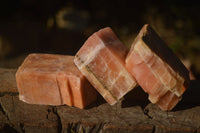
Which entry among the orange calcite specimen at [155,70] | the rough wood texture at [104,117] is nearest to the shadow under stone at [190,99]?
the rough wood texture at [104,117]

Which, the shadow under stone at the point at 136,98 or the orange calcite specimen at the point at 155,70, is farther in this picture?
the shadow under stone at the point at 136,98

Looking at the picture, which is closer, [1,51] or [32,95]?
[32,95]

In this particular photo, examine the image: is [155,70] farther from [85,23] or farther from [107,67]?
[85,23]

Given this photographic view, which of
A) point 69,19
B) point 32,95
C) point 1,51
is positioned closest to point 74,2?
point 69,19

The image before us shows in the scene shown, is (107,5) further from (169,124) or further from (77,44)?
(169,124)

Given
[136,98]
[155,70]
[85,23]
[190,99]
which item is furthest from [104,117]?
[85,23]

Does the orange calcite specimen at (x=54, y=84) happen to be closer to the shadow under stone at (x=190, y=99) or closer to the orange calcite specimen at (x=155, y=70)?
the orange calcite specimen at (x=155, y=70)
